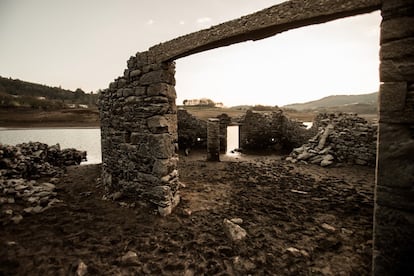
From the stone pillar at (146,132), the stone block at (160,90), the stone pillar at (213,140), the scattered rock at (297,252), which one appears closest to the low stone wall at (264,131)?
the stone pillar at (213,140)

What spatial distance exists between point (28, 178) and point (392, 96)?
980 cm

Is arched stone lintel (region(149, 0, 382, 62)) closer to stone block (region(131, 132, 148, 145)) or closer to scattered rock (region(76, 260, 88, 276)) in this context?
stone block (region(131, 132, 148, 145))

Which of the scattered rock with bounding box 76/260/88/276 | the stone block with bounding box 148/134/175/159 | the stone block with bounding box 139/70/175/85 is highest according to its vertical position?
the stone block with bounding box 139/70/175/85

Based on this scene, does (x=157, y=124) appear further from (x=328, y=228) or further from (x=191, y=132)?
(x=191, y=132)

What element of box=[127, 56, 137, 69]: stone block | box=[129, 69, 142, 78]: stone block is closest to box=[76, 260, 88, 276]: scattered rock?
box=[129, 69, 142, 78]: stone block

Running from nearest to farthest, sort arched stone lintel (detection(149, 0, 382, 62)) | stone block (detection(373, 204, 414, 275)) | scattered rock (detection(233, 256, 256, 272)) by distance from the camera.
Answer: stone block (detection(373, 204, 414, 275)) < arched stone lintel (detection(149, 0, 382, 62)) < scattered rock (detection(233, 256, 256, 272))

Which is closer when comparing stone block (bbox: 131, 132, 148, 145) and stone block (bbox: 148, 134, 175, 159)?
stone block (bbox: 148, 134, 175, 159)

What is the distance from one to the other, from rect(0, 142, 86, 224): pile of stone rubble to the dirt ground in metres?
0.41

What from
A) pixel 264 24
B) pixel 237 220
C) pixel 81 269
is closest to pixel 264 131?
pixel 237 220

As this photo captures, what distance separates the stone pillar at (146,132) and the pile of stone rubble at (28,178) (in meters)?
1.86

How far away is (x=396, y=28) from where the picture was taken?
202 centimetres

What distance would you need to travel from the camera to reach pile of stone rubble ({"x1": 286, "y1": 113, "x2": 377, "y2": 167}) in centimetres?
805

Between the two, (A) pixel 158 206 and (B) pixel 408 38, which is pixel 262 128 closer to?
(A) pixel 158 206

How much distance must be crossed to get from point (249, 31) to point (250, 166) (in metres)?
6.45
